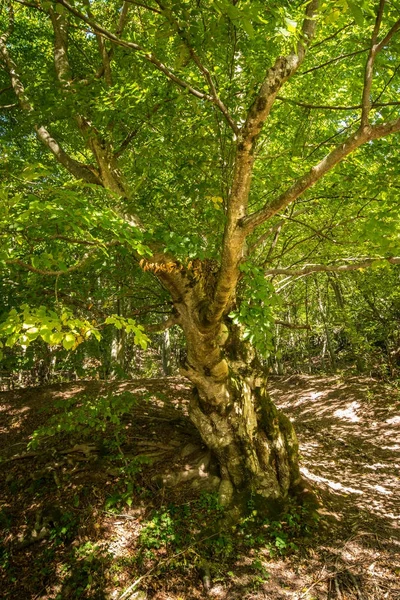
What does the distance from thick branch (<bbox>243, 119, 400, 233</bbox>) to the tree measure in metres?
0.01

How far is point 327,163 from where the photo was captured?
2.85 meters

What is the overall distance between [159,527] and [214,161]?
4957 millimetres

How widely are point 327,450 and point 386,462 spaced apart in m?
1.21

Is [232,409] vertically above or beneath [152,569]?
above

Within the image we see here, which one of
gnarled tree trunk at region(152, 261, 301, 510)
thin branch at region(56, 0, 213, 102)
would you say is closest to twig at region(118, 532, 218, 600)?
gnarled tree trunk at region(152, 261, 301, 510)

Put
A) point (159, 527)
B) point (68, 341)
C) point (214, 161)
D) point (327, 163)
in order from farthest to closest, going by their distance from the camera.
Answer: point (159, 527) → point (214, 161) → point (327, 163) → point (68, 341)

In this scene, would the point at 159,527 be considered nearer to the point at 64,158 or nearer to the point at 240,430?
the point at 240,430

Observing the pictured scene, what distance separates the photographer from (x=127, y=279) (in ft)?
22.8

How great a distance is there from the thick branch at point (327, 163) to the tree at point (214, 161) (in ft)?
0.04

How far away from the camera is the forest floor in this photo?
12.9ft

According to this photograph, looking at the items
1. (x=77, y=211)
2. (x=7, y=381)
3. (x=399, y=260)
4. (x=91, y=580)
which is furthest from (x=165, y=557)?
(x=7, y=381)

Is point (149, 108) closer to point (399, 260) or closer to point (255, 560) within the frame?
point (399, 260)

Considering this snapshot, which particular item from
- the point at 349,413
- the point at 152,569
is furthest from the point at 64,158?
the point at 349,413

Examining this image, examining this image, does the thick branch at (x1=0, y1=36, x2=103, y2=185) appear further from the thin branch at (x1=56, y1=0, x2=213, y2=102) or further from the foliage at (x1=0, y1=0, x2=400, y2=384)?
the thin branch at (x1=56, y1=0, x2=213, y2=102)
